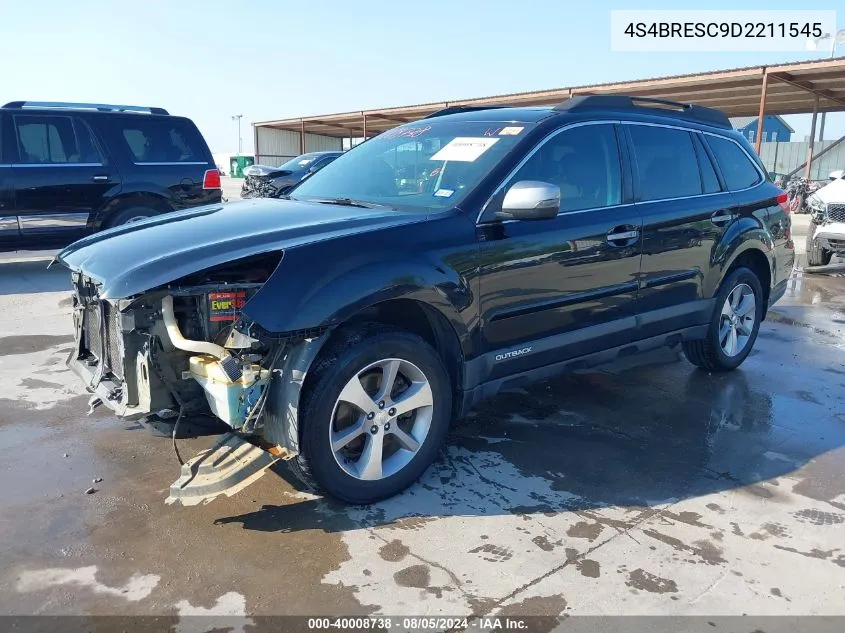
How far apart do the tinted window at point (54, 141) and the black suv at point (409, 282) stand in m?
5.22

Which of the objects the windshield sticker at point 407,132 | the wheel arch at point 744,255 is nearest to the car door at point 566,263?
the windshield sticker at point 407,132

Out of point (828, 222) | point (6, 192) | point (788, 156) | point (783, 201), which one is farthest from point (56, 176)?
point (788, 156)

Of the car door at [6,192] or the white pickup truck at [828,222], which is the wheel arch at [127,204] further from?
the white pickup truck at [828,222]

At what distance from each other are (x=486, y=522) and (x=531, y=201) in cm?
152

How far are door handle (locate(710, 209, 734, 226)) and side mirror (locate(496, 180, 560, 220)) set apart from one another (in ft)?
6.19

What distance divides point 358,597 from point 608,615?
3.01 ft

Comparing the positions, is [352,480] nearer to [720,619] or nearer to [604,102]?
[720,619]

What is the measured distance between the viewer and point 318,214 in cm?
349

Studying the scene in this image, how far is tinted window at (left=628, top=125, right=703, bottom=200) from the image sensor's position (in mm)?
4328

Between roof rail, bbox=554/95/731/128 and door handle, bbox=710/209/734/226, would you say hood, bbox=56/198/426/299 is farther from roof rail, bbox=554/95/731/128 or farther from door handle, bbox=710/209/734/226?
door handle, bbox=710/209/734/226

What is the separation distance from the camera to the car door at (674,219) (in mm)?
4297

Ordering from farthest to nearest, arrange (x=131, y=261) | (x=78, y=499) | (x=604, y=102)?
(x=604, y=102), (x=78, y=499), (x=131, y=261)

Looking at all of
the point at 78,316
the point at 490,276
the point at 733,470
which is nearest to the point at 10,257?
the point at 78,316

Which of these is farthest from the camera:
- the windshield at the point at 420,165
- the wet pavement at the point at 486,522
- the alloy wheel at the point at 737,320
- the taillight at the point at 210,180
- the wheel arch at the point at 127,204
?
the taillight at the point at 210,180
